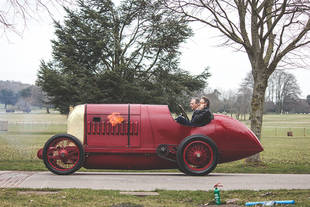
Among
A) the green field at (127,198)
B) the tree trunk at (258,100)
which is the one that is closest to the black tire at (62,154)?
the green field at (127,198)

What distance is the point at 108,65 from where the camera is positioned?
31938 mm

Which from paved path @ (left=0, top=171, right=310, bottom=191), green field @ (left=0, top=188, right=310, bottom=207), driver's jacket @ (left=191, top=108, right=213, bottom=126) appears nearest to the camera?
green field @ (left=0, top=188, right=310, bottom=207)

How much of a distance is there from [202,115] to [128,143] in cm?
172

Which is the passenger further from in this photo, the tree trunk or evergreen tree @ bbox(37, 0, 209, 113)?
evergreen tree @ bbox(37, 0, 209, 113)

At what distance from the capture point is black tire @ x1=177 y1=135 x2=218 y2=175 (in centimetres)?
797

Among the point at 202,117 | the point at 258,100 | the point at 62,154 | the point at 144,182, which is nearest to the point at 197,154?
the point at 202,117

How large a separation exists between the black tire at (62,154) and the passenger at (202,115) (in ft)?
8.38

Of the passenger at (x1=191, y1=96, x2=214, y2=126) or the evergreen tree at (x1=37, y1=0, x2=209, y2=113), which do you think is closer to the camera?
the passenger at (x1=191, y1=96, x2=214, y2=126)

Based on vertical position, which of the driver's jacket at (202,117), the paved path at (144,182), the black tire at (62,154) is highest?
the driver's jacket at (202,117)

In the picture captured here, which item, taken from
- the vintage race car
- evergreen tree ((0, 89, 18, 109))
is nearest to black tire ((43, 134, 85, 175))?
the vintage race car

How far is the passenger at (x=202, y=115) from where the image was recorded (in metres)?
8.21

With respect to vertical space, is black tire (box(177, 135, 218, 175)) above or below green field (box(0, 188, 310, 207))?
above

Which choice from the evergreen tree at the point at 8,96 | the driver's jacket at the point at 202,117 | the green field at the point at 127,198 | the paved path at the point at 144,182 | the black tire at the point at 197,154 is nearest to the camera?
the green field at the point at 127,198

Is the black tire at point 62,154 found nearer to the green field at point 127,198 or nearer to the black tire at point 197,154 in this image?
the green field at point 127,198
